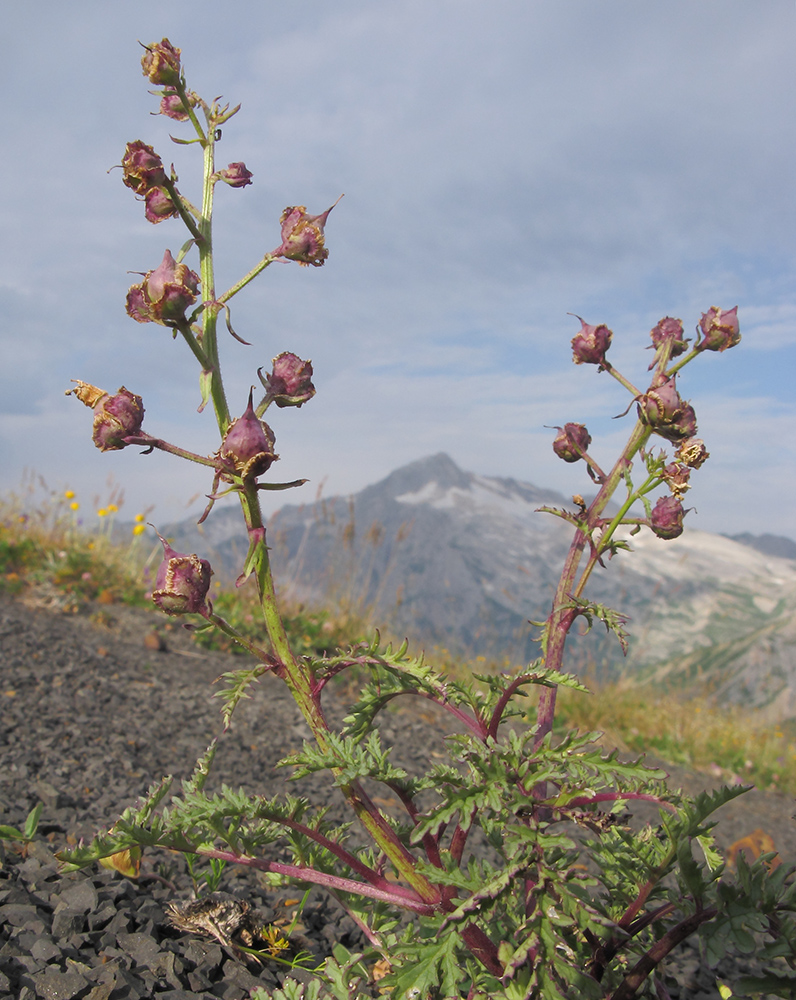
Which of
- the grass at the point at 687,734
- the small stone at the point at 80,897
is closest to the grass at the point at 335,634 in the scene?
the grass at the point at 687,734

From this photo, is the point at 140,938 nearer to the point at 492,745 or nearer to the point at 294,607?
the point at 492,745

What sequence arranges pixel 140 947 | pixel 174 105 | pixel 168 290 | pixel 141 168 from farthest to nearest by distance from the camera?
pixel 140 947, pixel 174 105, pixel 141 168, pixel 168 290

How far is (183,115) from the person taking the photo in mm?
1650

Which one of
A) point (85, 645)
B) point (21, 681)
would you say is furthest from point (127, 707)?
point (85, 645)

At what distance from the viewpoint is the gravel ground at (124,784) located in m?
1.71

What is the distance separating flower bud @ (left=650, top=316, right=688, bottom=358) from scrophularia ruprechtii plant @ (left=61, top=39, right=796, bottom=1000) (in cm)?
26

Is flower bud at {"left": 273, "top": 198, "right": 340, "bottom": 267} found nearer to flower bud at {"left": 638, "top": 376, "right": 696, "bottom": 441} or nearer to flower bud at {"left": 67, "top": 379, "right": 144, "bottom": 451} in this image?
flower bud at {"left": 67, "top": 379, "right": 144, "bottom": 451}

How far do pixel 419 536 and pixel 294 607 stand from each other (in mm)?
99397

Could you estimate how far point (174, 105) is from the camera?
1.62 m

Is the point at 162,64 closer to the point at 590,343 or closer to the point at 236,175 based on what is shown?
the point at 236,175

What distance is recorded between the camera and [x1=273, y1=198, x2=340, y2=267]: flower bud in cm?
153

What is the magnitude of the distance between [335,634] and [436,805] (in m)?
5.38

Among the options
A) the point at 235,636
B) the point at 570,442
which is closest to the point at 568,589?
the point at 570,442

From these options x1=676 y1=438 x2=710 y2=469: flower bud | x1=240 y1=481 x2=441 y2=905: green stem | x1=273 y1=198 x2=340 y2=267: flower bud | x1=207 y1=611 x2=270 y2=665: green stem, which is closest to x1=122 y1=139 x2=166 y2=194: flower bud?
x1=273 y1=198 x2=340 y2=267: flower bud
